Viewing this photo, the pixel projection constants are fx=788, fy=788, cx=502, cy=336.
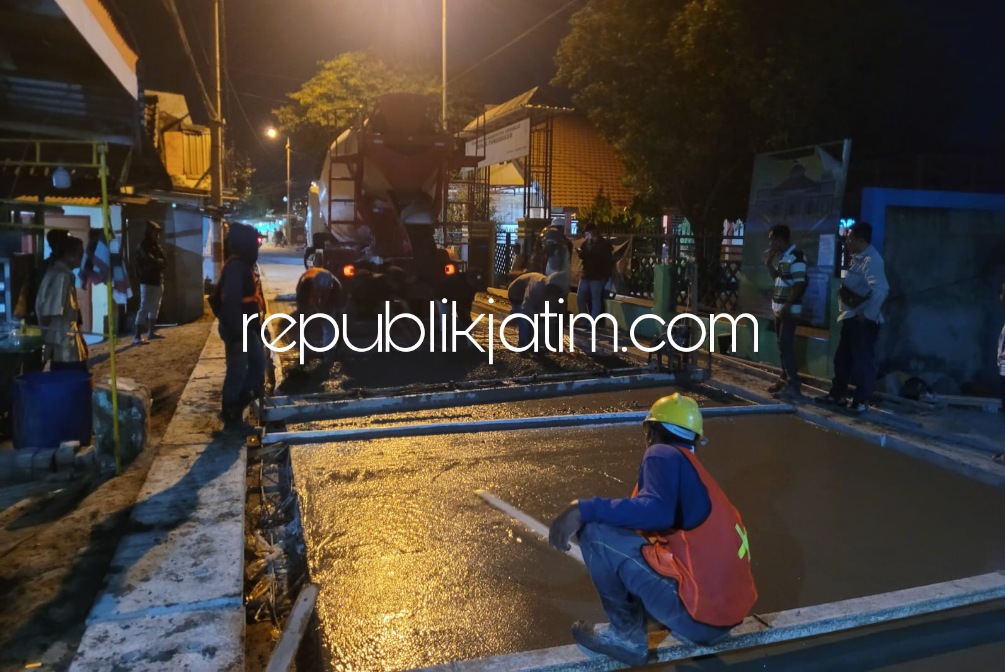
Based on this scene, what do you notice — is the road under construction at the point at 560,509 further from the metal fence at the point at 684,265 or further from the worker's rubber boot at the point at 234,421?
the metal fence at the point at 684,265

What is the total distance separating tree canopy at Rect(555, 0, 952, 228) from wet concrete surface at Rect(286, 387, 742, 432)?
5.68 metres

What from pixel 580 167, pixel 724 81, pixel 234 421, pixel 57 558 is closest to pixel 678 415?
pixel 57 558

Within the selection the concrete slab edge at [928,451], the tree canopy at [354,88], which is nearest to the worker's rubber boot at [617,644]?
the concrete slab edge at [928,451]

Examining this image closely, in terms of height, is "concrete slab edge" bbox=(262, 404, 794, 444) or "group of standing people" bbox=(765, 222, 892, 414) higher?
"group of standing people" bbox=(765, 222, 892, 414)

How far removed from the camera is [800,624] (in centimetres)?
354

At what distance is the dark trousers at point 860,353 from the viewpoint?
747 centimetres

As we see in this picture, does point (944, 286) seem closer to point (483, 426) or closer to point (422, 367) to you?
point (483, 426)

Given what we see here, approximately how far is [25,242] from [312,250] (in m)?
7.76

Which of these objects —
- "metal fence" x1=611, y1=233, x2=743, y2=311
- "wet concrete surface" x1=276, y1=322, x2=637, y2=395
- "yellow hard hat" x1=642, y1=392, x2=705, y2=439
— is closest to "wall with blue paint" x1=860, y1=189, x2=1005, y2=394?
"metal fence" x1=611, y1=233, x2=743, y2=311

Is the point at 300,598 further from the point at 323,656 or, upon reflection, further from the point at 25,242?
the point at 25,242

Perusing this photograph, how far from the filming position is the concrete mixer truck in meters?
12.2

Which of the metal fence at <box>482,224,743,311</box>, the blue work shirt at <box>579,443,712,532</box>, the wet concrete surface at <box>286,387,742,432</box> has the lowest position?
the wet concrete surface at <box>286,387,742,432</box>

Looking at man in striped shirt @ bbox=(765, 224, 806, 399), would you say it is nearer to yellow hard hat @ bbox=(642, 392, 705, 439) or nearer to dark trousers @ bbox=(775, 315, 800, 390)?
dark trousers @ bbox=(775, 315, 800, 390)

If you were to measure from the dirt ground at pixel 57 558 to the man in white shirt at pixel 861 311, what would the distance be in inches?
247
